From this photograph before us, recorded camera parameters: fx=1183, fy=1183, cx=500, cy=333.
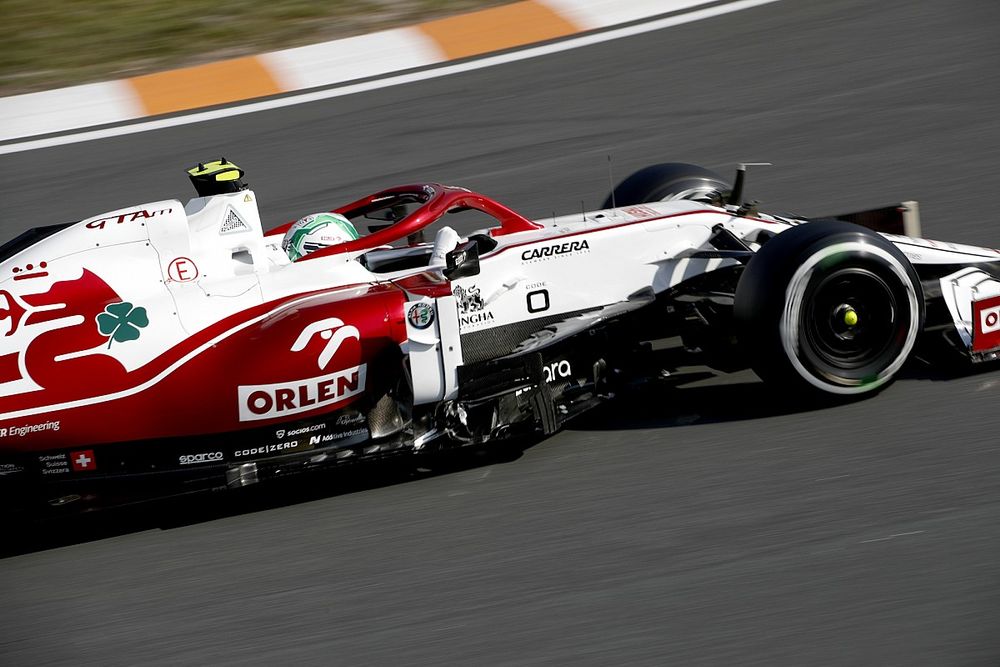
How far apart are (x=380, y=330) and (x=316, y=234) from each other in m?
0.79

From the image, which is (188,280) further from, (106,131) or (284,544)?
(106,131)

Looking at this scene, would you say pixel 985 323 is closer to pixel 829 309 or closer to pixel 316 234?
pixel 829 309

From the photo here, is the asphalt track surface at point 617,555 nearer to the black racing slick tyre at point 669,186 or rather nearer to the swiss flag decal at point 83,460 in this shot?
the swiss flag decal at point 83,460

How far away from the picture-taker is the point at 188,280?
210 inches

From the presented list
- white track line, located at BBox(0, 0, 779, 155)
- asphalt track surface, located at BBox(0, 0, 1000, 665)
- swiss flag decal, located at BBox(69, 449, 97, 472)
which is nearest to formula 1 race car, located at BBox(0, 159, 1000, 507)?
swiss flag decal, located at BBox(69, 449, 97, 472)

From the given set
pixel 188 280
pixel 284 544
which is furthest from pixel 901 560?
pixel 188 280

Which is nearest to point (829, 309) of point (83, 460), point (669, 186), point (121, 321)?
point (669, 186)

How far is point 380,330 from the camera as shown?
5203 mm

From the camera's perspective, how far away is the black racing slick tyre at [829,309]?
17.0 feet

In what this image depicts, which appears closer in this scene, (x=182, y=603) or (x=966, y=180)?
(x=182, y=603)

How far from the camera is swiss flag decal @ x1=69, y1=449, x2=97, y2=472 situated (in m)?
5.06

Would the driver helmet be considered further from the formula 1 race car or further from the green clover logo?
the green clover logo

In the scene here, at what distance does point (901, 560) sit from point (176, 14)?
10.4m

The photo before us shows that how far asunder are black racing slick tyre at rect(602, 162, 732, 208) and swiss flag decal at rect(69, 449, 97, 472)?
10.4ft
